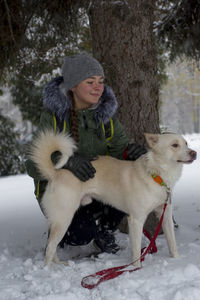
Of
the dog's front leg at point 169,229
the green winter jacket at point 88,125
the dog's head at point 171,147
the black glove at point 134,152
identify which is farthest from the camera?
the black glove at point 134,152

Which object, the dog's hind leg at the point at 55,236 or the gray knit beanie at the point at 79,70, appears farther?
the gray knit beanie at the point at 79,70

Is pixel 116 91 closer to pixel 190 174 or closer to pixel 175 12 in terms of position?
pixel 175 12

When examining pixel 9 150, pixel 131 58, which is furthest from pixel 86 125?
pixel 9 150

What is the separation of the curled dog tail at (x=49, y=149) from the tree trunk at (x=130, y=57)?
107 cm

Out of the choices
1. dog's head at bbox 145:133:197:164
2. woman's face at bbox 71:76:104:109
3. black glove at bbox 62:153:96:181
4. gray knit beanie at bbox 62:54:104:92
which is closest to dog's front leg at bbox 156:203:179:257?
dog's head at bbox 145:133:197:164

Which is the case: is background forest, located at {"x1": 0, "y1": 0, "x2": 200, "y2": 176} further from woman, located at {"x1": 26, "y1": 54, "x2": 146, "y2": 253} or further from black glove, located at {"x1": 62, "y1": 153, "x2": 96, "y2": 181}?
black glove, located at {"x1": 62, "y1": 153, "x2": 96, "y2": 181}

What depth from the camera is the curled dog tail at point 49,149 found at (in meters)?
2.55

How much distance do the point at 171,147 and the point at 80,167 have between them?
29.4 inches

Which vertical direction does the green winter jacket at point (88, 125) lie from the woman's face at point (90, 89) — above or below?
below

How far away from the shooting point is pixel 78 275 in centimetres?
237

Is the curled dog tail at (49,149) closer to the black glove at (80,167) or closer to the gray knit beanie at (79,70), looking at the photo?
the black glove at (80,167)

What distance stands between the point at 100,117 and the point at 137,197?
2.65 feet

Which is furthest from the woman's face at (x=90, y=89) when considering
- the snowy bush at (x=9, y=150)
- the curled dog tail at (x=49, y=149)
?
the snowy bush at (x=9, y=150)

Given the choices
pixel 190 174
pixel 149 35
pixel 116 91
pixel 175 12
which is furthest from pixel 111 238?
pixel 190 174
